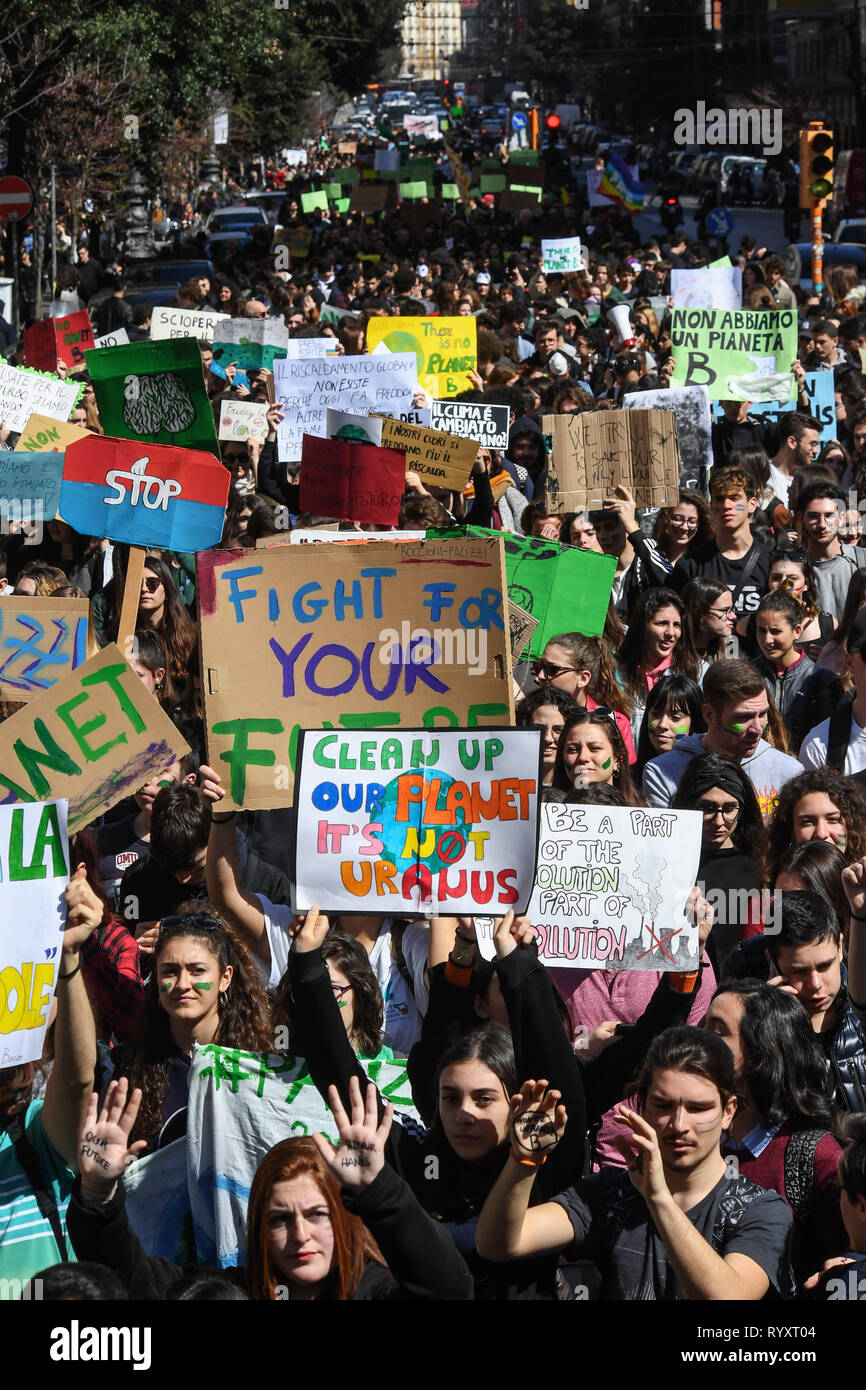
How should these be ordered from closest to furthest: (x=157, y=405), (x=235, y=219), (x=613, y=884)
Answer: (x=613, y=884) < (x=157, y=405) < (x=235, y=219)

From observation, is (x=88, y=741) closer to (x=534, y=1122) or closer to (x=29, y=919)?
(x=29, y=919)

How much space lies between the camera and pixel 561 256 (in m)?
22.8

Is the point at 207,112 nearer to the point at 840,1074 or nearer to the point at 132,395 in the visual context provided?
the point at 132,395

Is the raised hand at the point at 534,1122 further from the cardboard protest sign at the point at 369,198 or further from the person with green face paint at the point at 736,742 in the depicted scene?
the cardboard protest sign at the point at 369,198

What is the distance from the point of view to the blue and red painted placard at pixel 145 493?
7156mm

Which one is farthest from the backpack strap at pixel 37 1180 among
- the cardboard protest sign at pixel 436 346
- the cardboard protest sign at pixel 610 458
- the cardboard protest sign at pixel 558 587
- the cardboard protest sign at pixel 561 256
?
the cardboard protest sign at pixel 561 256

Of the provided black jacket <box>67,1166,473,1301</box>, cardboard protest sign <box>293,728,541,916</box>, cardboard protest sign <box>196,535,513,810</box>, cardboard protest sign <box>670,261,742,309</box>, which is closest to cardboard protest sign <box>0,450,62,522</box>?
cardboard protest sign <box>196,535,513,810</box>

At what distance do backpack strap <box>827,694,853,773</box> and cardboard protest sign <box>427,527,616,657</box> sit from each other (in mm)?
1343

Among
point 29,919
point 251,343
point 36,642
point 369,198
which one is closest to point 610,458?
point 36,642

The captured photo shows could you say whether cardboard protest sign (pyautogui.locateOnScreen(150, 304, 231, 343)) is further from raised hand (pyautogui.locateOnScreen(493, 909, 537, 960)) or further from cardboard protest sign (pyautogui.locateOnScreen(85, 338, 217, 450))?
raised hand (pyautogui.locateOnScreen(493, 909, 537, 960))

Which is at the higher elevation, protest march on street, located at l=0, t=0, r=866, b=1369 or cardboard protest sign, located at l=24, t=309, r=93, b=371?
cardboard protest sign, located at l=24, t=309, r=93, b=371

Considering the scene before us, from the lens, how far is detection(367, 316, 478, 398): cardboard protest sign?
42.7 feet

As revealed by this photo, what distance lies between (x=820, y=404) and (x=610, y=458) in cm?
349

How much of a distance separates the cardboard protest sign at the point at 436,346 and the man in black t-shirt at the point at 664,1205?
31.4 feet
